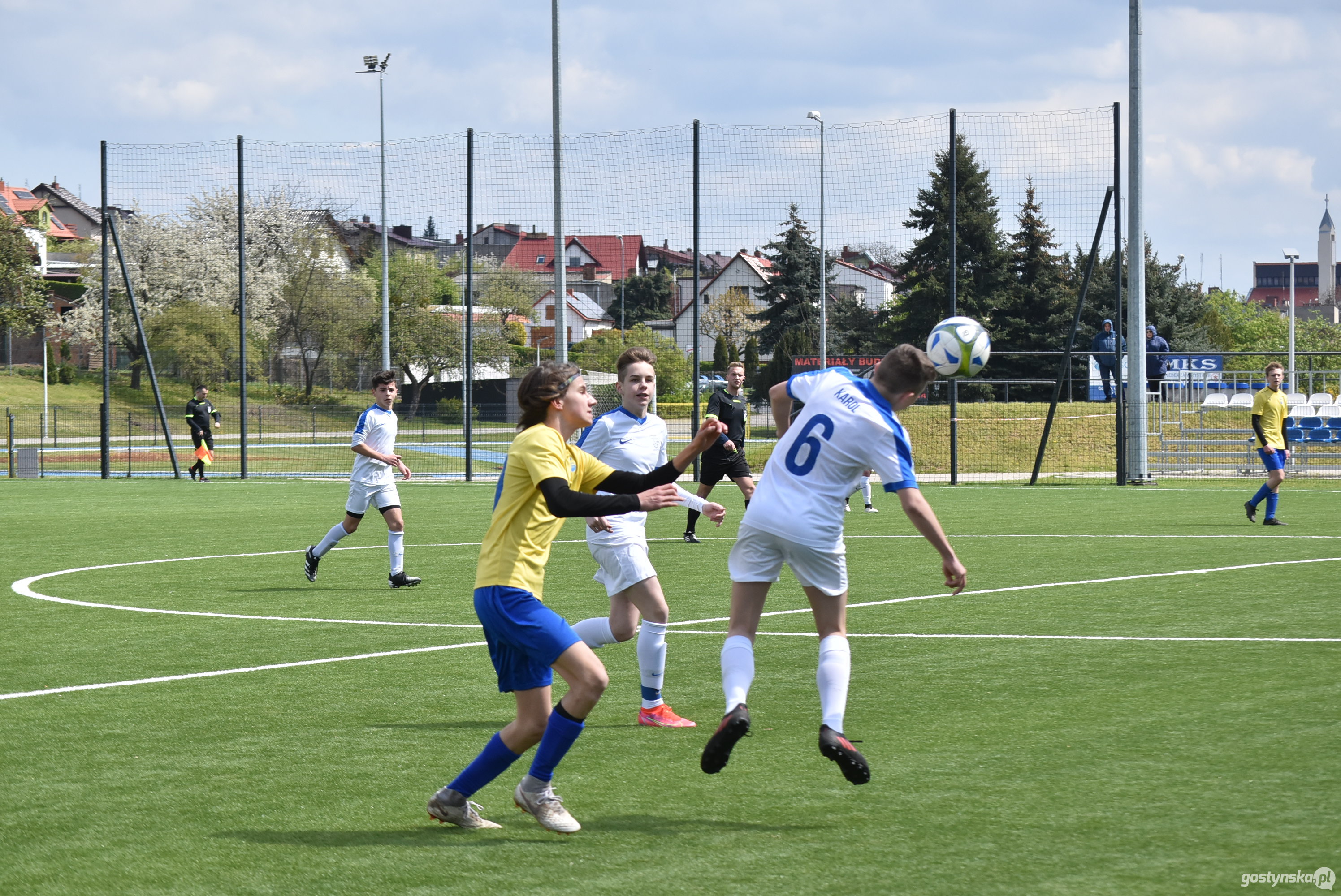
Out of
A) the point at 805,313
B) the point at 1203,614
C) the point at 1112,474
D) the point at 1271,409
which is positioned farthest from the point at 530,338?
the point at 1203,614

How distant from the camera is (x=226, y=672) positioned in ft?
27.5

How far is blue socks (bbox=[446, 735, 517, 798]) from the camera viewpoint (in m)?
4.96

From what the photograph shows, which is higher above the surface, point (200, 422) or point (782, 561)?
point (200, 422)

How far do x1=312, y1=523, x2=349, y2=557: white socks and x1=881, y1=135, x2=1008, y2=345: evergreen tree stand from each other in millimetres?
18720

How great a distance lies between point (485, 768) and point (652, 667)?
6.46 feet

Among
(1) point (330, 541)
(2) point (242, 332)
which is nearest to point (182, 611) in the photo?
(1) point (330, 541)

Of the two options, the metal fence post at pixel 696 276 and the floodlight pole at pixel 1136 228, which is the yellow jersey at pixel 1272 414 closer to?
the floodlight pole at pixel 1136 228

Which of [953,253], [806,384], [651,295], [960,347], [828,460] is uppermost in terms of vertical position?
[651,295]

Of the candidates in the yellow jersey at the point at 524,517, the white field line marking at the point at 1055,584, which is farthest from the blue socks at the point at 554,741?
the white field line marking at the point at 1055,584

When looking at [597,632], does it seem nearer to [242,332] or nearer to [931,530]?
[931,530]

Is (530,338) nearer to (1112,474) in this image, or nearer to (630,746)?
(1112,474)

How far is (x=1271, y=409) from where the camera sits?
56.6ft

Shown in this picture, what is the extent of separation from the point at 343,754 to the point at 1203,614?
22.1 ft

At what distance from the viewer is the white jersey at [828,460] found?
5598 mm
